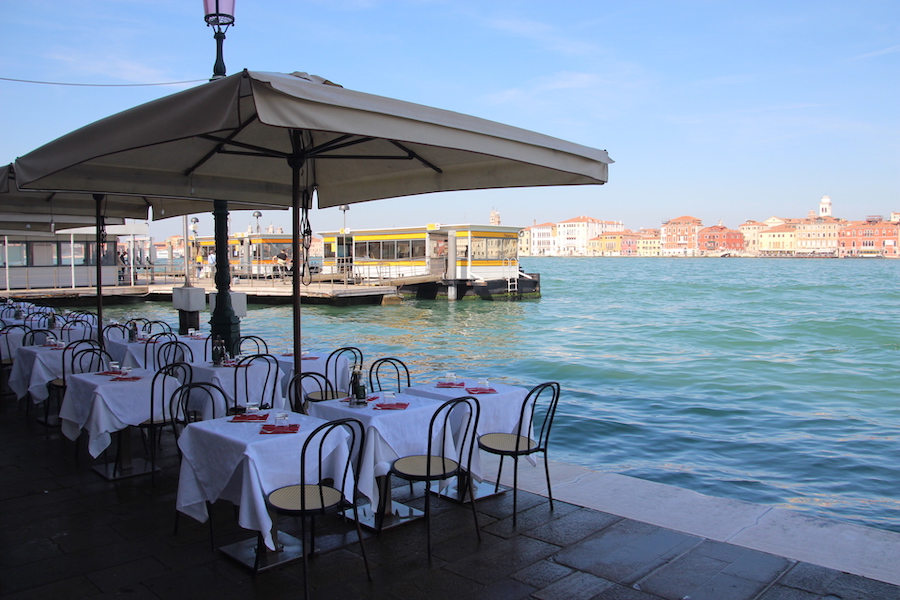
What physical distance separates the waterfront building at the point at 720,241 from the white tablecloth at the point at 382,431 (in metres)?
177

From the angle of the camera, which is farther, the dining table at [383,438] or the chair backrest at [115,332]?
the chair backrest at [115,332]

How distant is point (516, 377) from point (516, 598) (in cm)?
1010

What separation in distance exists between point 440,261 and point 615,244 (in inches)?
6088

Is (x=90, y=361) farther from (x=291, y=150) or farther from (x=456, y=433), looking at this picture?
(x=456, y=433)

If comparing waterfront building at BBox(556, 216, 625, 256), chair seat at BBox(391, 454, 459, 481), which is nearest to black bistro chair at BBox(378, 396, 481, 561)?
chair seat at BBox(391, 454, 459, 481)

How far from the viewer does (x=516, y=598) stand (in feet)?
9.42

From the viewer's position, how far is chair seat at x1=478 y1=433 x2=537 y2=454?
3822 mm

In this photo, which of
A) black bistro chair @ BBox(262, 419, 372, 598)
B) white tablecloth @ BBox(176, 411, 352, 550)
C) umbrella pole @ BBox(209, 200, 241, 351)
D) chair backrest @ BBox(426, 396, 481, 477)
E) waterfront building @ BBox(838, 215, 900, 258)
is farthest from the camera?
waterfront building @ BBox(838, 215, 900, 258)

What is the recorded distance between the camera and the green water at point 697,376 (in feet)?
22.4

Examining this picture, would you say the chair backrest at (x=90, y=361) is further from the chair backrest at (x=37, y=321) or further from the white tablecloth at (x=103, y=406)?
the chair backrest at (x=37, y=321)

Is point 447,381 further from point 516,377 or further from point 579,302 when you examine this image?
point 579,302

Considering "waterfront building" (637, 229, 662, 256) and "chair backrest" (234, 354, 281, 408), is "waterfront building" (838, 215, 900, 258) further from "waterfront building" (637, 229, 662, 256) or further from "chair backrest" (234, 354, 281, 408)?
"chair backrest" (234, 354, 281, 408)

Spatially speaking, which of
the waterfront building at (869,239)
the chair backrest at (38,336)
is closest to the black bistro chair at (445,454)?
the chair backrest at (38,336)

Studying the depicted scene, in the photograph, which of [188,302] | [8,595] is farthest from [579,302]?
[8,595]
